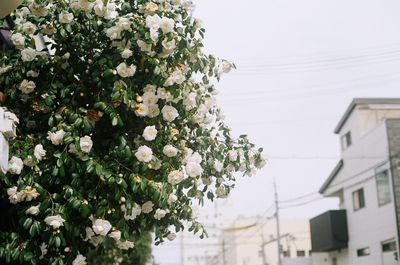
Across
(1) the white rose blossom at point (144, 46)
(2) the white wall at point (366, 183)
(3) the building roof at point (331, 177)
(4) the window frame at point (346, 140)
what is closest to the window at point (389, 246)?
(2) the white wall at point (366, 183)

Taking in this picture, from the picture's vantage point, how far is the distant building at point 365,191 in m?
24.0

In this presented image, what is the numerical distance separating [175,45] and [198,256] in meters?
107

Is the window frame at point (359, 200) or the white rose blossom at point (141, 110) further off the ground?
the window frame at point (359, 200)

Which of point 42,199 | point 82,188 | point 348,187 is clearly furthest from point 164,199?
point 348,187

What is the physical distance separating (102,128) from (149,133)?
0.66 metres

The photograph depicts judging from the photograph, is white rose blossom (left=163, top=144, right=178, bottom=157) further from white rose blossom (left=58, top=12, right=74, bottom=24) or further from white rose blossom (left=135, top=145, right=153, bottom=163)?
white rose blossom (left=58, top=12, right=74, bottom=24)

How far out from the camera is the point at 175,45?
556 cm

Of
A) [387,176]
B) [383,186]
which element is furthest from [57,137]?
[383,186]

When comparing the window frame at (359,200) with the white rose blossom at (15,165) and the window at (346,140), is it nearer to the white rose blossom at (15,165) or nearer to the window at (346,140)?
the window at (346,140)

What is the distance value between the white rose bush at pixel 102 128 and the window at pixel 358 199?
22492 mm

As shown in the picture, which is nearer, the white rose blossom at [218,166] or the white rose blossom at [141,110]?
the white rose blossom at [141,110]

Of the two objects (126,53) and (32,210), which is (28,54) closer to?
(126,53)

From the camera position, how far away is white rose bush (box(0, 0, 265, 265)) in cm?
513

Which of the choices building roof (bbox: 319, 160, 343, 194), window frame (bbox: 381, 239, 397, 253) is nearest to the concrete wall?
window frame (bbox: 381, 239, 397, 253)
